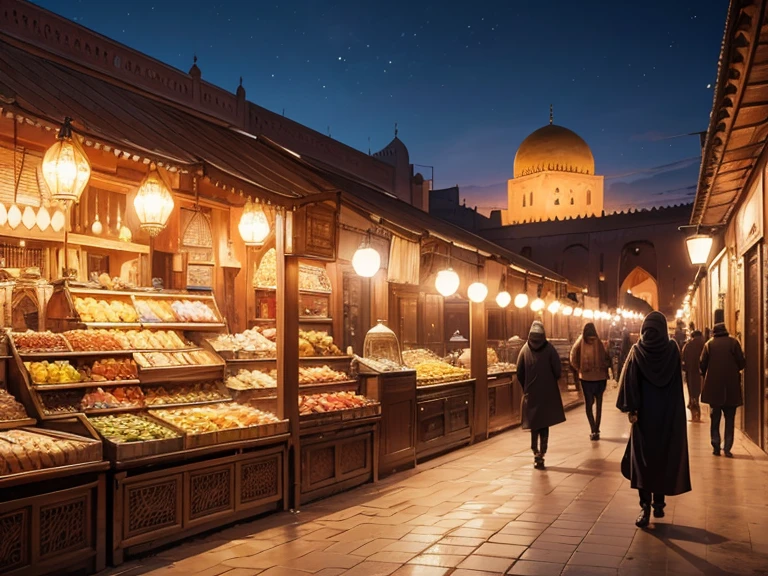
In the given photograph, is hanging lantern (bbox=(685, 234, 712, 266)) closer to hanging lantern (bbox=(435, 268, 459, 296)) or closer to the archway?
hanging lantern (bbox=(435, 268, 459, 296))

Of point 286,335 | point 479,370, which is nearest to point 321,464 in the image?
point 286,335

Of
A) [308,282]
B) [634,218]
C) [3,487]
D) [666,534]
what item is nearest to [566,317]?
[634,218]

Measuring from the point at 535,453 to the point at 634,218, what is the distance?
113 ft

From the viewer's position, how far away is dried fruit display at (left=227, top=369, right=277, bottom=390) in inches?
293

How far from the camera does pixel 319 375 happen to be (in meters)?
8.44

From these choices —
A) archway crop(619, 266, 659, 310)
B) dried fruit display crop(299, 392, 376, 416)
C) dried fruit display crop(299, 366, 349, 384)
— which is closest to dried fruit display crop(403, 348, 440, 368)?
dried fruit display crop(299, 366, 349, 384)

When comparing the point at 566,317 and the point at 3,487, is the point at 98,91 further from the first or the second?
the point at 566,317

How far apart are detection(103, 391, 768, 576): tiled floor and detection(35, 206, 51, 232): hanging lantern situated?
3.92m

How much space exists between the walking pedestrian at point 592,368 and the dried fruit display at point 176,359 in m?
6.30

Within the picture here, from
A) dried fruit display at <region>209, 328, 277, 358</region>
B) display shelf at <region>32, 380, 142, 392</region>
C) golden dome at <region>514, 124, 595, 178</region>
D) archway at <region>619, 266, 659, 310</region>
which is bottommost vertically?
display shelf at <region>32, 380, 142, 392</region>

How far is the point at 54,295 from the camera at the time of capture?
277 inches

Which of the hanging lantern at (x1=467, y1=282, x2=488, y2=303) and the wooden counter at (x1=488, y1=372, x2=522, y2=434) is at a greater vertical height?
the hanging lantern at (x1=467, y1=282, x2=488, y2=303)

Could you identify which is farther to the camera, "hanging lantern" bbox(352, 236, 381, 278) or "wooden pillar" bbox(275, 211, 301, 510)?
"hanging lantern" bbox(352, 236, 381, 278)

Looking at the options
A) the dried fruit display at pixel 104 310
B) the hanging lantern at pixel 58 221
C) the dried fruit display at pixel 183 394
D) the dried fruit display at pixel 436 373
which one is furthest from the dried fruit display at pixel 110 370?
the dried fruit display at pixel 436 373
